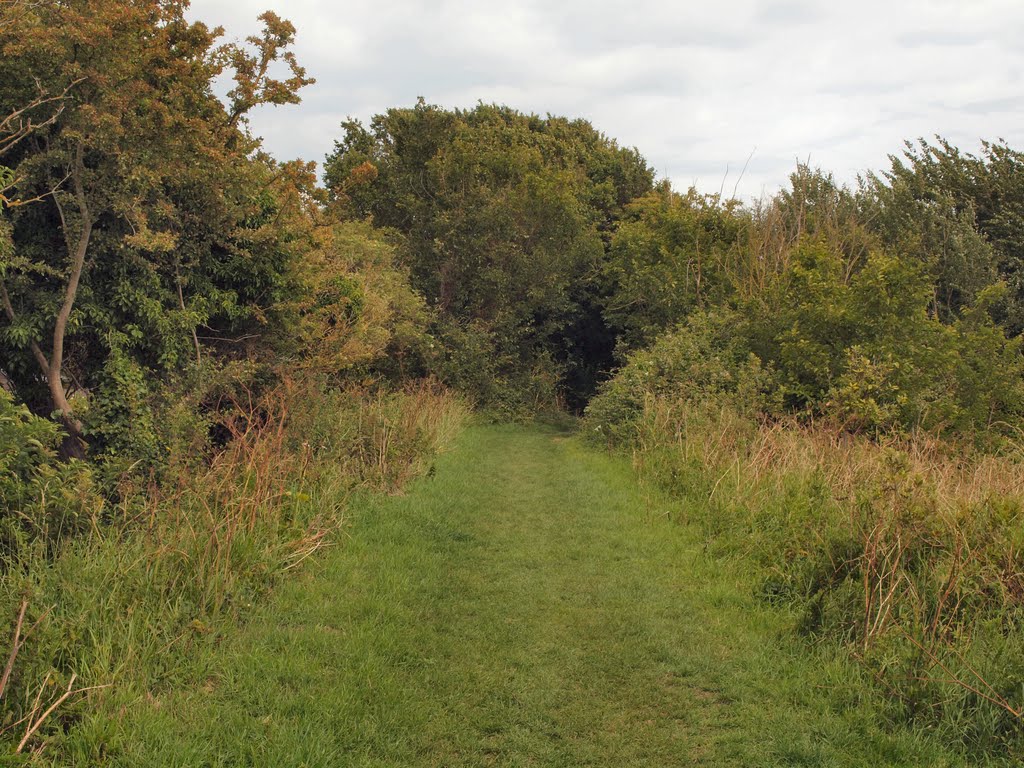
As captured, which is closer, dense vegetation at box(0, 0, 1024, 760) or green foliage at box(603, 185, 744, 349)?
dense vegetation at box(0, 0, 1024, 760)

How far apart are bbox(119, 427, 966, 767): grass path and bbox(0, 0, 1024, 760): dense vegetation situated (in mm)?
350

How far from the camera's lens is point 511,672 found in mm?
5188

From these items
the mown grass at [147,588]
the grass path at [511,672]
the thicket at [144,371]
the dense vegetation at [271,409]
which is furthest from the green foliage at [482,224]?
the grass path at [511,672]

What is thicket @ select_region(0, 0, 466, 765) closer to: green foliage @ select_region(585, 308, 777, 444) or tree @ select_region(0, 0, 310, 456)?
tree @ select_region(0, 0, 310, 456)

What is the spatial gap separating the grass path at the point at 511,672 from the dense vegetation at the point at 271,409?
35cm

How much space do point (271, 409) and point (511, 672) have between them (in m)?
5.07

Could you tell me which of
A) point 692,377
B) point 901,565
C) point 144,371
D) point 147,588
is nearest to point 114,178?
point 144,371

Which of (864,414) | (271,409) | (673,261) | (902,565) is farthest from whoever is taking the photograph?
(673,261)

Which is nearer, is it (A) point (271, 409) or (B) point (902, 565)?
(B) point (902, 565)

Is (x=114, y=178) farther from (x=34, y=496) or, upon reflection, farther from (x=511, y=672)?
(x=511, y=672)

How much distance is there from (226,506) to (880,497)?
211 inches

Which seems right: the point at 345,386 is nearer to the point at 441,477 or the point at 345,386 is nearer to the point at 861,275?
the point at 441,477

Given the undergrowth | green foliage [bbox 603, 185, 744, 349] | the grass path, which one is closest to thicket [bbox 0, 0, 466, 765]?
the grass path

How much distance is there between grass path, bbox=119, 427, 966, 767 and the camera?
4152mm
